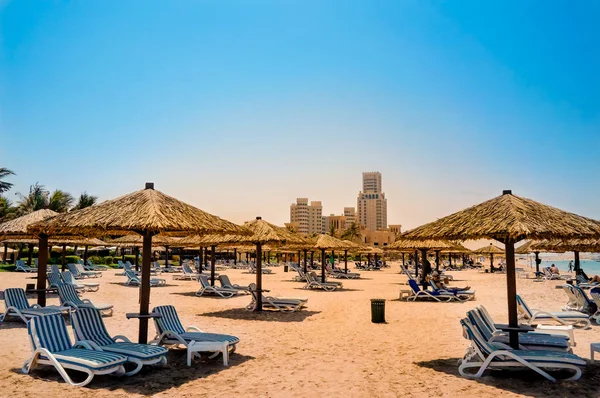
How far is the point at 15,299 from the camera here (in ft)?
33.1

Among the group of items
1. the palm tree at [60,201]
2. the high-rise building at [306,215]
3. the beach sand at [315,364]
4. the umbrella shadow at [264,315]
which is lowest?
the umbrella shadow at [264,315]

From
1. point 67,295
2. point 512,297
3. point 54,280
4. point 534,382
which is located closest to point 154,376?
point 534,382

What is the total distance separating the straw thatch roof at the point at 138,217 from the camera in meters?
8.12

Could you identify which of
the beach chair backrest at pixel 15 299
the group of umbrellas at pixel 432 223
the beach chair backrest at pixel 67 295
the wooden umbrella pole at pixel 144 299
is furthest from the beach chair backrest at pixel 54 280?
the wooden umbrella pole at pixel 144 299

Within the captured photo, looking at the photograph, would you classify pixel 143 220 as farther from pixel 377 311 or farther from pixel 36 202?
pixel 36 202

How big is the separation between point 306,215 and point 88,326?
183 m

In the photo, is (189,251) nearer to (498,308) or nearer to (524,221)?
(498,308)

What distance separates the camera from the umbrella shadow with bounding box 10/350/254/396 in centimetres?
585

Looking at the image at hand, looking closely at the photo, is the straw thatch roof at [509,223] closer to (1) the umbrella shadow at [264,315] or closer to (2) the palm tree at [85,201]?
(1) the umbrella shadow at [264,315]

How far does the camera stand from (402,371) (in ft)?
22.4

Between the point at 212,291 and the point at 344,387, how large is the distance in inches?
472

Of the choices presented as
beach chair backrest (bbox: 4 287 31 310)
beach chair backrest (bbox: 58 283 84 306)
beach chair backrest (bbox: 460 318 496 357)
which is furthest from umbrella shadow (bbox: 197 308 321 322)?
beach chair backrest (bbox: 460 318 496 357)

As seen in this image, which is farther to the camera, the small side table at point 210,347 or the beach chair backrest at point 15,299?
the beach chair backrest at point 15,299

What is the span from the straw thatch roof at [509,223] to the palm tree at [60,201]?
42161 millimetres
